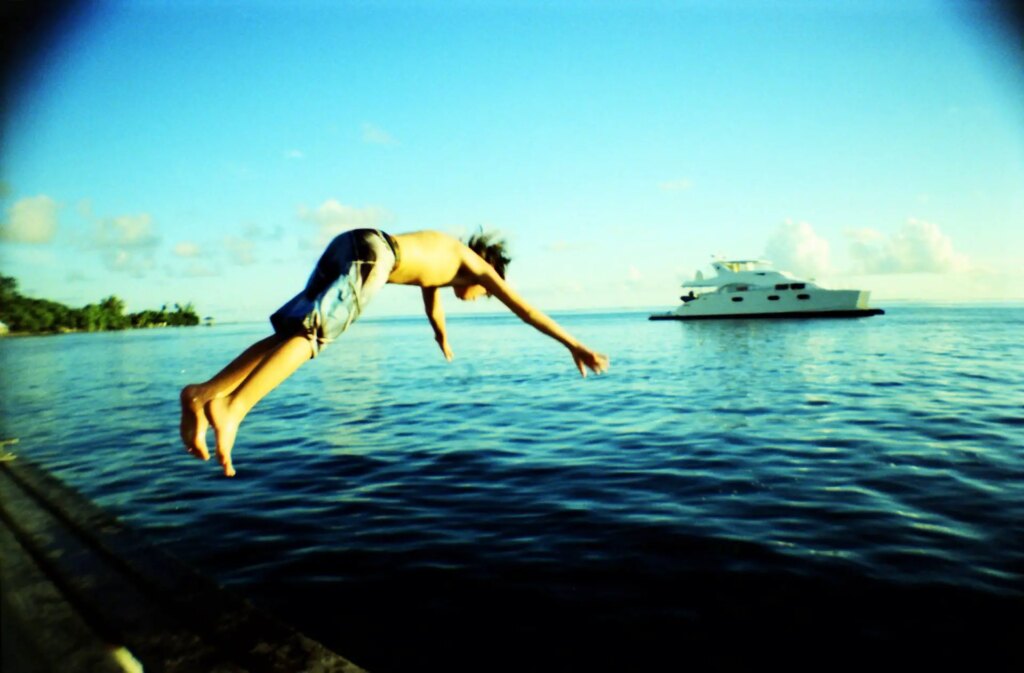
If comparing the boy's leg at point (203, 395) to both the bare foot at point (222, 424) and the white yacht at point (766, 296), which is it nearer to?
the bare foot at point (222, 424)

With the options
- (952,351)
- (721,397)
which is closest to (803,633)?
(721,397)

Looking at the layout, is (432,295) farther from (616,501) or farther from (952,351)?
(952,351)

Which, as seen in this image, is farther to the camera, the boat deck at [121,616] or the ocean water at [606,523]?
the ocean water at [606,523]

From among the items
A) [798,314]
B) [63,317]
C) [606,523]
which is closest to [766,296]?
[798,314]

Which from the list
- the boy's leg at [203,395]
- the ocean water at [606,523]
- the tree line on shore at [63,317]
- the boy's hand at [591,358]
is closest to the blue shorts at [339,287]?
the boy's leg at [203,395]

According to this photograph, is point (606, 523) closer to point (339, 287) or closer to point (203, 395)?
point (339, 287)

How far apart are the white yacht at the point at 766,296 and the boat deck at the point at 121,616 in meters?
76.6

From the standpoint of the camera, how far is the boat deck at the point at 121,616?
2.94 meters

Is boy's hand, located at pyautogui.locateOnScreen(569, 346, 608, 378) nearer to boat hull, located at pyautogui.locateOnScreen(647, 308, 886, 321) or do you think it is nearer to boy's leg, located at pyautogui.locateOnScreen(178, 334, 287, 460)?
boy's leg, located at pyautogui.locateOnScreen(178, 334, 287, 460)

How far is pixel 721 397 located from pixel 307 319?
1660 centimetres

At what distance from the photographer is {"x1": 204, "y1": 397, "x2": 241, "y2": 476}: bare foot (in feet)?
9.86

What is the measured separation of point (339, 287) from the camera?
3.57m

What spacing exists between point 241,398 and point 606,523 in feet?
16.0

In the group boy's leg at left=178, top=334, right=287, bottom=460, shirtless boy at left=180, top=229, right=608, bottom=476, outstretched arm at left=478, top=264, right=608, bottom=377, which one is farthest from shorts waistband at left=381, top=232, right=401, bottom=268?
boy's leg at left=178, top=334, right=287, bottom=460
